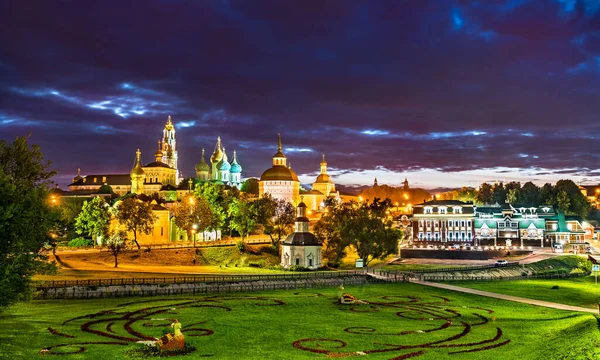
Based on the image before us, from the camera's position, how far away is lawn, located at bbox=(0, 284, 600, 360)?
87.7 feet

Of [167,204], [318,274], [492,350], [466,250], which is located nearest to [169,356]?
[492,350]

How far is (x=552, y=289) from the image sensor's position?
54094mm

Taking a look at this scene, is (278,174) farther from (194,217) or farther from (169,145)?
(169,145)

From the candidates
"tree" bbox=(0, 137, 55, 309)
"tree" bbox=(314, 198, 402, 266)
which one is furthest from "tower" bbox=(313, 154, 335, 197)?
"tree" bbox=(0, 137, 55, 309)

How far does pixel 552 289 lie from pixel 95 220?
224 ft

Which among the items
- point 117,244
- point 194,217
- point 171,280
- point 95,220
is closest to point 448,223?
point 194,217

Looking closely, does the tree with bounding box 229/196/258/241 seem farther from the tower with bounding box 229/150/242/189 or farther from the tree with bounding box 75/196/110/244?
the tower with bounding box 229/150/242/189

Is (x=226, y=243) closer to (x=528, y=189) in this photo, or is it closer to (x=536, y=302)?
(x=536, y=302)

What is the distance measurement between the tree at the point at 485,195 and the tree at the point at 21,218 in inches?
5993

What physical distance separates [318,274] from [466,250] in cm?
4777

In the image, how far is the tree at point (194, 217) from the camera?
290 ft

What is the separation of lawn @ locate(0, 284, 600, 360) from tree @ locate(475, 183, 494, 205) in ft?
418

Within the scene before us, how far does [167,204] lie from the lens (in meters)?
114

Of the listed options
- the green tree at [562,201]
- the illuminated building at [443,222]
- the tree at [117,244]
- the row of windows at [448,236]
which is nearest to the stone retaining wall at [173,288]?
the tree at [117,244]
